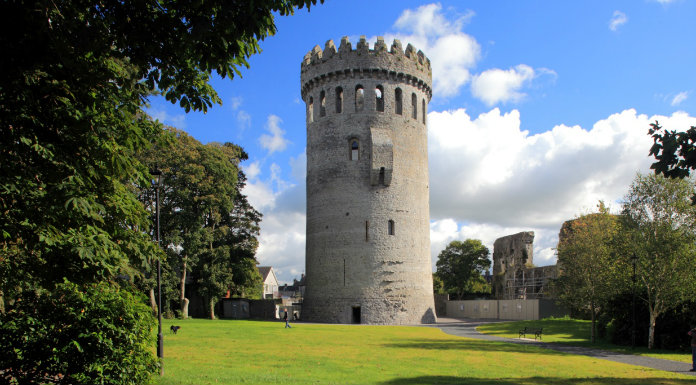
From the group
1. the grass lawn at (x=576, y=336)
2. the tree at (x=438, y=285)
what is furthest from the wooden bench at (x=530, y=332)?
the tree at (x=438, y=285)

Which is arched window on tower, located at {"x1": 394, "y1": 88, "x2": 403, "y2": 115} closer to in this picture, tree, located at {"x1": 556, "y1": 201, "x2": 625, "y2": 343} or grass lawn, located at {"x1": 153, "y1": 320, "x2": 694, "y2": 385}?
tree, located at {"x1": 556, "y1": 201, "x2": 625, "y2": 343}

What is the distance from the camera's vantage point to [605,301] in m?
24.7

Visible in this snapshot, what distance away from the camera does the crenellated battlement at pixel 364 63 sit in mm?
40188

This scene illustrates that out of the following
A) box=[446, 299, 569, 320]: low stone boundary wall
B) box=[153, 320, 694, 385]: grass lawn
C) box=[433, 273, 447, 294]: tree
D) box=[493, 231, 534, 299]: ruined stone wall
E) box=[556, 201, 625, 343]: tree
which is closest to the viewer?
box=[153, 320, 694, 385]: grass lawn

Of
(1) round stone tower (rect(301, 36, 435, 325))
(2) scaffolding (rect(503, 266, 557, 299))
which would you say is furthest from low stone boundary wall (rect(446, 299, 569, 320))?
(1) round stone tower (rect(301, 36, 435, 325))

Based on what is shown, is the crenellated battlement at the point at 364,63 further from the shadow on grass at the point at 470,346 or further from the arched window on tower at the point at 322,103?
the shadow on grass at the point at 470,346

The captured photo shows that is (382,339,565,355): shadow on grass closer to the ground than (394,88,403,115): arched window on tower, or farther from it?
closer to the ground

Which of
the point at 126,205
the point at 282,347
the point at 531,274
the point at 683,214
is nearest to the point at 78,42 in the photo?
the point at 126,205

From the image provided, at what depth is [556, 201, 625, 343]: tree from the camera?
946 inches

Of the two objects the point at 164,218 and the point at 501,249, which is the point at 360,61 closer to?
the point at 164,218

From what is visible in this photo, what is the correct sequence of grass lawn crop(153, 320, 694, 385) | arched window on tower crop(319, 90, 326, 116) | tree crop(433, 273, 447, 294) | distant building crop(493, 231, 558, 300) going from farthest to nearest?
tree crop(433, 273, 447, 294) → distant building crop(493, 231, 558, 300) → arched window on tower crop(319, 90, 326, 116) → grass lawn crop(153, 320, 694, 385)

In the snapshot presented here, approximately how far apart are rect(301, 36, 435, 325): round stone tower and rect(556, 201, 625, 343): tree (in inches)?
526

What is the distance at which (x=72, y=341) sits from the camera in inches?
346

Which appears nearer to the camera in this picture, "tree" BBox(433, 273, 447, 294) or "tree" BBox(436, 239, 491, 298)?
"tree" BBox(436, 239, 491, 298)
